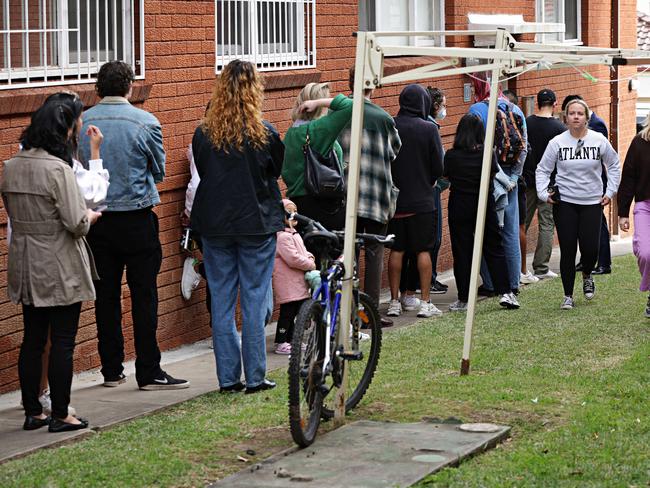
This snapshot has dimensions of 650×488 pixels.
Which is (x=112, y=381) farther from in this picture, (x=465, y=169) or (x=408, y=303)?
(x=465, y=169)

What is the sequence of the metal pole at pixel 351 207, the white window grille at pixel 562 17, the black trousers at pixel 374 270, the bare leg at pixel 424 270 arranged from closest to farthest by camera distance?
the metal pole at pixel 351 207 < the black trousers at pixel 374 270 < the bare leg at pixel 424 270 < the white window grille at pixel 562 17

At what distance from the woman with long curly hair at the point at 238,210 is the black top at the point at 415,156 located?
3.34m

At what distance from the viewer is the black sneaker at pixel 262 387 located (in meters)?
8.22

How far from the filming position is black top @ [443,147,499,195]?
11.8 m

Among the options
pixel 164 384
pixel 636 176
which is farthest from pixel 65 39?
pixel 636 176

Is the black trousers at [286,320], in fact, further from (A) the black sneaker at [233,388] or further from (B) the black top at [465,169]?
(B) the black top at [465,169]

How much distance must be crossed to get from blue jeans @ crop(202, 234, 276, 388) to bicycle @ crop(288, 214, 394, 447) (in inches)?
25.0

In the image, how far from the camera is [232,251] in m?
8.16

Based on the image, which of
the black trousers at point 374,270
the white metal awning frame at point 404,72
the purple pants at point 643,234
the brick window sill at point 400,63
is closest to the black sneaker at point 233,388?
the white metal awning frame at point 404,72

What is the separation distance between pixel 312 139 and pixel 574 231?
3.37 metres

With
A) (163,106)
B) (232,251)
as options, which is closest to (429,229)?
(163,106)

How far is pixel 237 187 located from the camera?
7941 mm

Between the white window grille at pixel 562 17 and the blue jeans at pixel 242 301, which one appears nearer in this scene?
the blue jeans at pixel 242 301

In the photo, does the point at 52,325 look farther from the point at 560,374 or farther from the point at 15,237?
the point at 560,374
